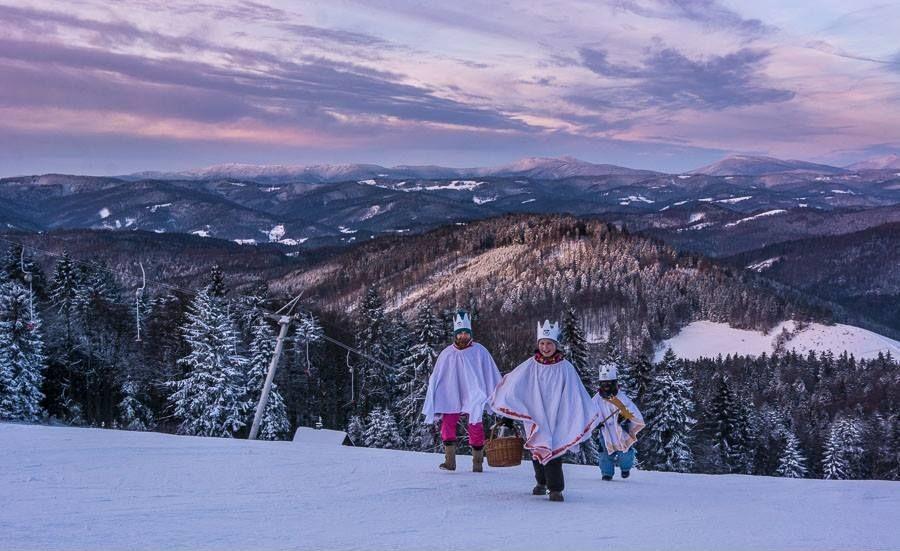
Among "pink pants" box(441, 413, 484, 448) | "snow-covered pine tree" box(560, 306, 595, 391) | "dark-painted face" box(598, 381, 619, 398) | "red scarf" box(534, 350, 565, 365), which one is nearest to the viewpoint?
"red scarf" box(534, 350, 565, 365)

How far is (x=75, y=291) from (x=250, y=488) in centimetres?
5081

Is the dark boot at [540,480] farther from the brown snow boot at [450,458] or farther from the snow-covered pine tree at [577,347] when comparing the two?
the snow-covered pine tree at [577,347]

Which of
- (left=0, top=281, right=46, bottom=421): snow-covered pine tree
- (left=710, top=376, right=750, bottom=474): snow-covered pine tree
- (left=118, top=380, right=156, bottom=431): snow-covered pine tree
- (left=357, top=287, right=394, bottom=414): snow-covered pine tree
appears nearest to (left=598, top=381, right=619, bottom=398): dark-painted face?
(left=0, top=281, right=46, bottom=421): snow-covered pine tree

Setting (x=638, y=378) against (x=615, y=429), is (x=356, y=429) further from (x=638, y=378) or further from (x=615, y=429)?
(x=615, y=429)

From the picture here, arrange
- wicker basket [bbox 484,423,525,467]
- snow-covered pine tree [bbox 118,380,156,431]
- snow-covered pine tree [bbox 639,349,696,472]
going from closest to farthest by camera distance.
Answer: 1. wicker basket [bbox 484,423,525,467]
2. snow-covered pine tree [bbox 118,380,156,431]
3. snow-covered pine tree [bbox 639,349,696,472]

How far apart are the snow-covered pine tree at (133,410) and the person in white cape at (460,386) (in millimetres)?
29859

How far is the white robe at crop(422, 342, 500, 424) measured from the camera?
12.3m

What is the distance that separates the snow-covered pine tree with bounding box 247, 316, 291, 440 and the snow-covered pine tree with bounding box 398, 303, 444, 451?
6854mm

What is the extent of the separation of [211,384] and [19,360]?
29.3 ft

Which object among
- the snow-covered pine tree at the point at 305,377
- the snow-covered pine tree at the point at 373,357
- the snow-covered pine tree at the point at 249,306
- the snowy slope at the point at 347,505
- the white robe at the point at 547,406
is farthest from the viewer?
the snow-covered pine tree at the point at 373,357

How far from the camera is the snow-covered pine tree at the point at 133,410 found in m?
40.1

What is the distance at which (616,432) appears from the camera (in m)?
14.0

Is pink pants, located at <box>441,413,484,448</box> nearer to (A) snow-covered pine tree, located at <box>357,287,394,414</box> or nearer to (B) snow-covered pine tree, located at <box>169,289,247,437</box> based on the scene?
(B) snow-covered pine tree, located at <box>169,289,247,437</box>

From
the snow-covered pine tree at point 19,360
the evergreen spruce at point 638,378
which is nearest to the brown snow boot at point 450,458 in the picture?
the snow-covered pine tree at point 19,360
